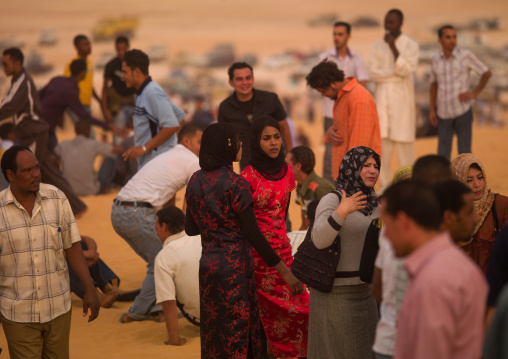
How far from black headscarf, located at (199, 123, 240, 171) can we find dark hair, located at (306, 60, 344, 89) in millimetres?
2266

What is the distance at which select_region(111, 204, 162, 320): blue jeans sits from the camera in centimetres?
676

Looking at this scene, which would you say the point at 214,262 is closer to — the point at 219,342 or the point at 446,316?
the point at 219,342

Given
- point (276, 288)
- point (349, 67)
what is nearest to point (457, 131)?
point (349, 67)

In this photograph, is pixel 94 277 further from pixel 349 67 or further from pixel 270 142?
pixel 349 67

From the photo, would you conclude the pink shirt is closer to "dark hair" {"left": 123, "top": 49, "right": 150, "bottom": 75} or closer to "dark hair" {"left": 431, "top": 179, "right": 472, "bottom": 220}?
"dark hair" {"left": 431, "top": 179, "right": 472, "bottom": 220}

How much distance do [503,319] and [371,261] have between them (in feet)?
3.70

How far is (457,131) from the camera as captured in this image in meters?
10.9

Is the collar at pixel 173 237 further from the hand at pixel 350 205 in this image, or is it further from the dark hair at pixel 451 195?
the dark hair at pixel 451 195

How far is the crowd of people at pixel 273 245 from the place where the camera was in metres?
3.00

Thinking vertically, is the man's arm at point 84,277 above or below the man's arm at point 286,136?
below

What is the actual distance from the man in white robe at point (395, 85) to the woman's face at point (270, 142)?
575 centimetres

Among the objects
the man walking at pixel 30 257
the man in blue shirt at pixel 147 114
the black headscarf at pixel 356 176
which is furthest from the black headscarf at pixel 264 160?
the man in blue shirt at pixel 147 114

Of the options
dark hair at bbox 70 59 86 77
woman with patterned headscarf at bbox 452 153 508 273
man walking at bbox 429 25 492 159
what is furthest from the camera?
dark hair at bbox 70 59 86 77

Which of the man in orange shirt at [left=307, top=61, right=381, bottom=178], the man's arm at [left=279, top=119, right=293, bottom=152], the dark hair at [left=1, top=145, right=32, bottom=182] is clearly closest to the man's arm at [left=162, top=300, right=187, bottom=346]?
the dark hair at [left=1, top=145, right=32, bottom=182]
